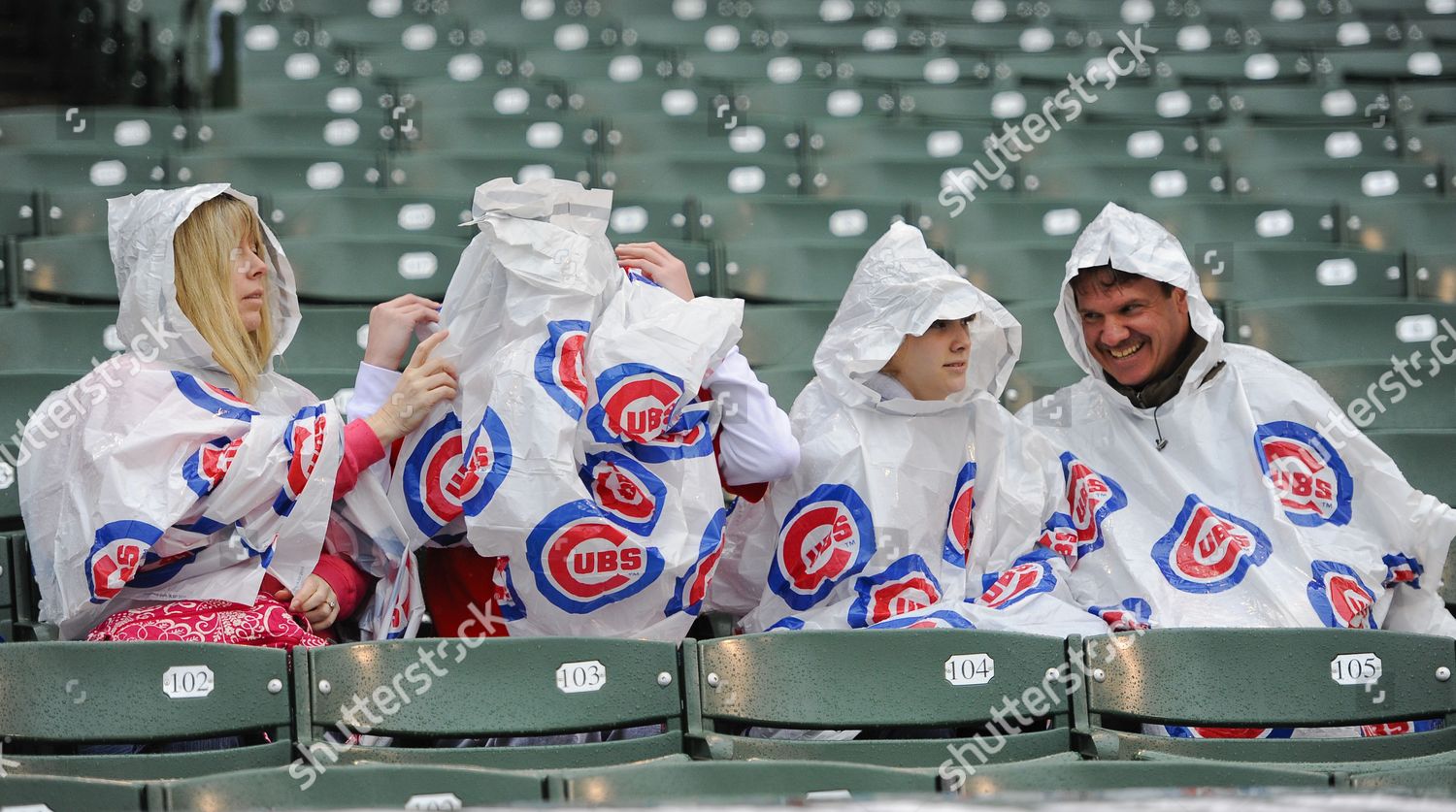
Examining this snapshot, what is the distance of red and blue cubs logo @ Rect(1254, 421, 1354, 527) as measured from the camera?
280cm

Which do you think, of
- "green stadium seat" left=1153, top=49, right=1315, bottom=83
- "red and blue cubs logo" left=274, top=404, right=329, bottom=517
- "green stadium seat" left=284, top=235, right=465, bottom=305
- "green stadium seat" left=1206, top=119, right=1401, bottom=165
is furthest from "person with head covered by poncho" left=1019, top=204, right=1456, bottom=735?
Result: "green stadium seat" left=1153, top=49, right=1315, bottom=83

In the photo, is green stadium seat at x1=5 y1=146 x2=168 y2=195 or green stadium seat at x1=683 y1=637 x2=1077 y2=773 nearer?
green stadium seat at x1=683 y1=637 x2=1077 y2=773

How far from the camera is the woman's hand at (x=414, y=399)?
2.40 m

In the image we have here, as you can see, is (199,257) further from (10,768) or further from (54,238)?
(54,238)

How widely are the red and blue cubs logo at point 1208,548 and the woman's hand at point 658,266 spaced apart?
101 cm

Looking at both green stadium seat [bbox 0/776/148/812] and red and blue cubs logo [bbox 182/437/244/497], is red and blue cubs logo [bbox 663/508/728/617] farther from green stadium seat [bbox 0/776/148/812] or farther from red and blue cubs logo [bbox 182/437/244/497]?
green stadium seat [bbox 0/776/148/812]

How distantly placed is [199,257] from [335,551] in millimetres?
533

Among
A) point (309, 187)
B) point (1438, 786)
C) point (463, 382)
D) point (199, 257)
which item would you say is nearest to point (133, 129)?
point (309, 187)

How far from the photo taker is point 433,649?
82.7 inches

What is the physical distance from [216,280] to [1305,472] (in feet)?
6.54

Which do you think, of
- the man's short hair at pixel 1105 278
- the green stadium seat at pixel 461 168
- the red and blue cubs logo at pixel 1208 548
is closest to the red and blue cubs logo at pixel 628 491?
the red and blue cubs logo at pixel 1208 548

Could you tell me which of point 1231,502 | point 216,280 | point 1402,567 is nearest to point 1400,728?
point 1402,567

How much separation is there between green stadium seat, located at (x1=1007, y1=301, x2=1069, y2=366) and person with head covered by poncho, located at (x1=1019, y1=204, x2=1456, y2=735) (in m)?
0.58

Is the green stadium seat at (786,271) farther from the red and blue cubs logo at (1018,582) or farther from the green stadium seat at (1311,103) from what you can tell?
the green stadium seat at (1311,103)
